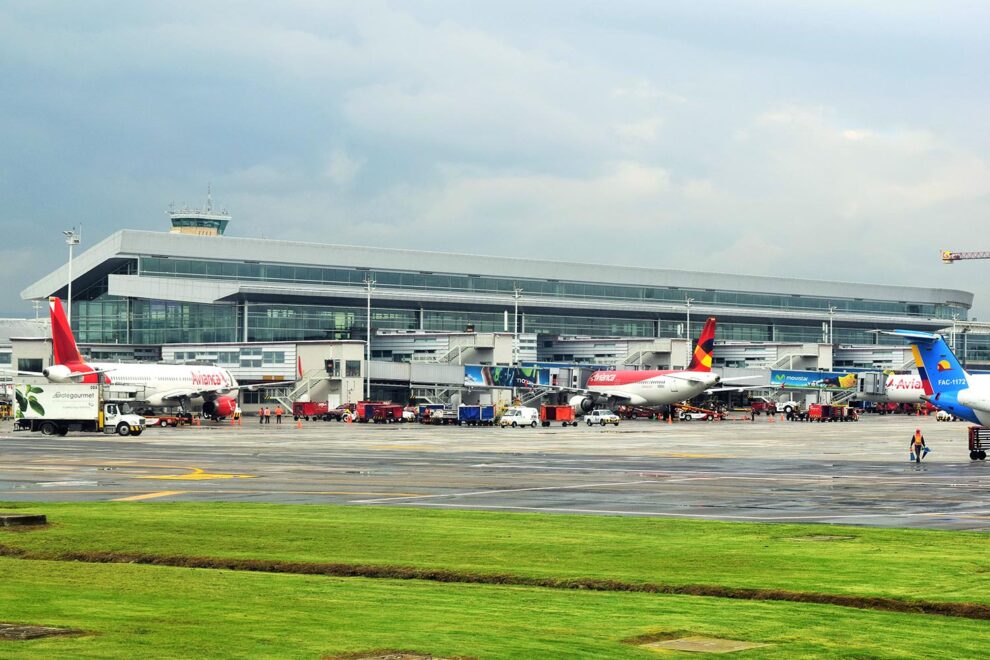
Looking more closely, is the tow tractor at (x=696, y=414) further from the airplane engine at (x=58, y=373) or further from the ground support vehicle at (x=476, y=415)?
the airplane engine at (x=58, y=373)

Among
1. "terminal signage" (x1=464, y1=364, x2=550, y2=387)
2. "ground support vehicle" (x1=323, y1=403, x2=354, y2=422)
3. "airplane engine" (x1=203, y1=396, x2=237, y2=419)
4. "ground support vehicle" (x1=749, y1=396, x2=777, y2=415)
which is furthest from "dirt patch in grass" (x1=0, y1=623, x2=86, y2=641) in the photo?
"ground support vehicle" (x1=749, y1=396, x2=777, y2=415)

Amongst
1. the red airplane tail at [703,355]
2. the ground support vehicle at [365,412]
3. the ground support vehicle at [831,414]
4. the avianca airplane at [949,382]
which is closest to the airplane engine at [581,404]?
the red airplane tail at [703,355]

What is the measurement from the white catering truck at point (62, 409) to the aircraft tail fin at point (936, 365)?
5110 centimetres

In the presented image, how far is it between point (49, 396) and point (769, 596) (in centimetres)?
7416

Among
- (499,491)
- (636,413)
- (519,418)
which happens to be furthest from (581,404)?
(499,491)

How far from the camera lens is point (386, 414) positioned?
11794 centimetres

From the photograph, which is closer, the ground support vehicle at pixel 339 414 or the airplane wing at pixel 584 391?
the ground support vehicle at pixel 339 414

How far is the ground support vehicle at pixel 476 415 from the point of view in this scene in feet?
364

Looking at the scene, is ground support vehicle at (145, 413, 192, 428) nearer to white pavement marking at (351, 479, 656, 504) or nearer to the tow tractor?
the tow tractor

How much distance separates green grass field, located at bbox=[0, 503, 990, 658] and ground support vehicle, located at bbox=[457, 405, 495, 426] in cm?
8052

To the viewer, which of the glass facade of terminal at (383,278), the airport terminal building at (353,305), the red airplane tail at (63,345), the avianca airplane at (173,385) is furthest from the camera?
the glass facade of terminal at (383,278)

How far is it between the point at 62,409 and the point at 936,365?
56288 mm

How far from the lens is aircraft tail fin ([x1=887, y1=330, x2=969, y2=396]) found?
63.9m

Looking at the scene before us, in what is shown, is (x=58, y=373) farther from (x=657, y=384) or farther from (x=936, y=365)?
(x=936, y=365)
